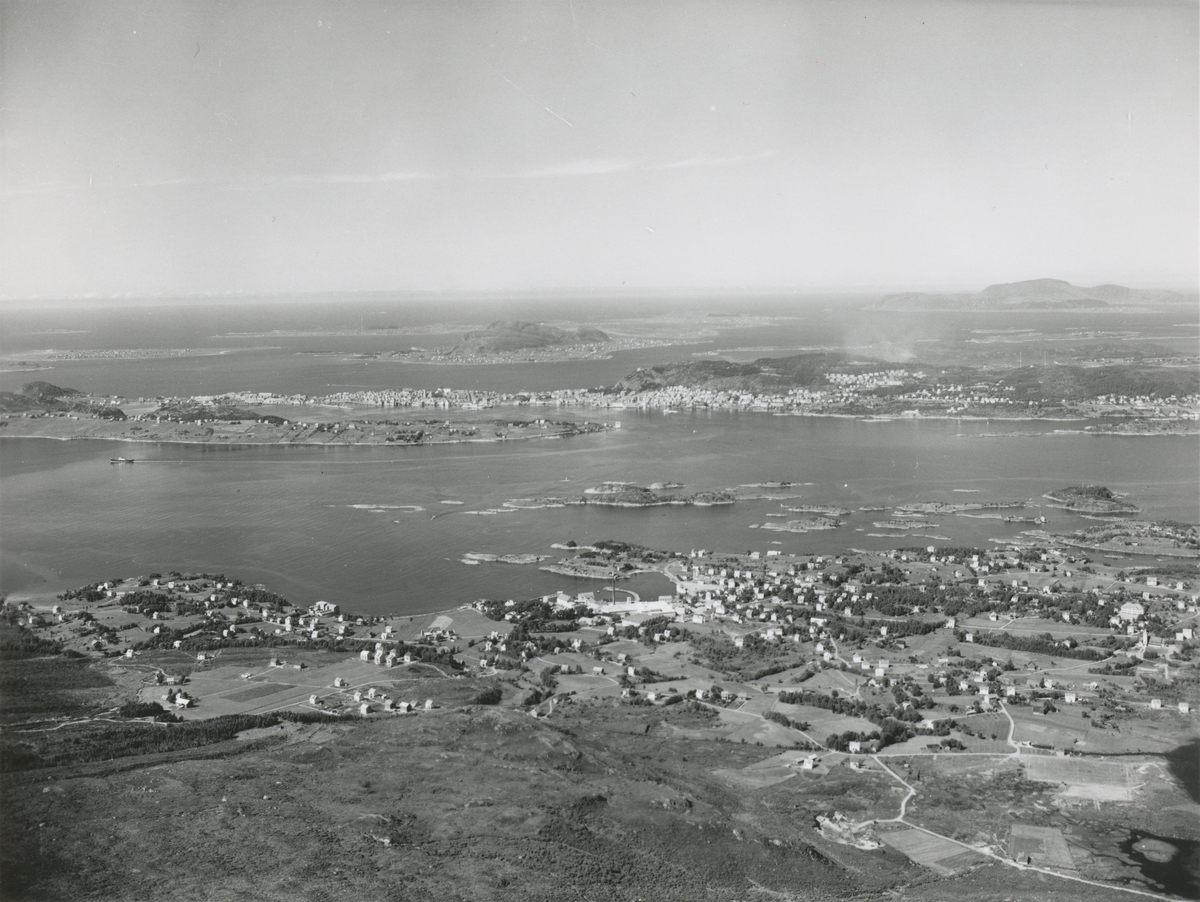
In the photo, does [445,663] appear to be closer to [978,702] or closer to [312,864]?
[312,864]

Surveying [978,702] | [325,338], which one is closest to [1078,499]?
[978,702]

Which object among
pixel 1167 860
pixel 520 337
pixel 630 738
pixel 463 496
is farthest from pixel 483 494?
pixel 520 337

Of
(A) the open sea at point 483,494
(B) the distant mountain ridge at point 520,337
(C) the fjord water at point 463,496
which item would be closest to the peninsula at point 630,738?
(A) the open sea at point 483,494

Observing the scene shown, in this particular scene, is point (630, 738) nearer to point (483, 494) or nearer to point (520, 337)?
point (483, 494)

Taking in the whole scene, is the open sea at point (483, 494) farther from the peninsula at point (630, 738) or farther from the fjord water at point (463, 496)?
the peninsula at point (630, 738)

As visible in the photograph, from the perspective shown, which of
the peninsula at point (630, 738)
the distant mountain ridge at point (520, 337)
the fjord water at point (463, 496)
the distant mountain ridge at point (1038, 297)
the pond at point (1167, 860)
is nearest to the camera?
the pond at point (1167, 860)

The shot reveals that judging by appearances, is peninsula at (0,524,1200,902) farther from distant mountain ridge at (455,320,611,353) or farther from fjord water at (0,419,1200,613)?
distant mountain ridge at (455,320,611,353)

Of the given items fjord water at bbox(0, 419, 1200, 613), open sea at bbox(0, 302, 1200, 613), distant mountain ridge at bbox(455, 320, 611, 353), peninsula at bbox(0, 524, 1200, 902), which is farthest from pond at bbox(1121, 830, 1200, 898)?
distant mountain ridge at bbox(455, 320, 611, 353)
